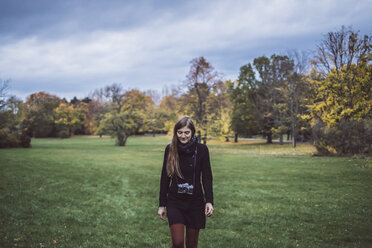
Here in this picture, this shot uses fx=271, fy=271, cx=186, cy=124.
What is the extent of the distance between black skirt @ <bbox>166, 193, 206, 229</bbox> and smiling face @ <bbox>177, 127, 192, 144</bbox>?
652mm

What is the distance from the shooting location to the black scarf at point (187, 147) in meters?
3.23

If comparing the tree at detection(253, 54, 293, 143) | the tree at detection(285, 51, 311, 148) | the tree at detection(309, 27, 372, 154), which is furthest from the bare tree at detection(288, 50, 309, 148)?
the tree at detection(309, 27, 372, 154)

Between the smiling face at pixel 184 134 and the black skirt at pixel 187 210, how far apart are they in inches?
25.7

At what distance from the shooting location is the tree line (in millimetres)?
18875

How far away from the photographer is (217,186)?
10781mm

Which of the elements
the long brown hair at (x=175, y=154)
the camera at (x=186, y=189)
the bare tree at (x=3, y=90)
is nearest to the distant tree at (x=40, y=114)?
the bare tree at (x=3, y=90)

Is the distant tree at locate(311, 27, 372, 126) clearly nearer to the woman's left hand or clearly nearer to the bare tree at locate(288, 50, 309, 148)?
the bare tree at locate(288, 50, 309, 148)

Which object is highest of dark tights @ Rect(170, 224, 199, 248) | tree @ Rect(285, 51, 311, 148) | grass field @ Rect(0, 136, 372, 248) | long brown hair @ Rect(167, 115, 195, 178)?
tree @ Rect(285, 51, 311, 148)

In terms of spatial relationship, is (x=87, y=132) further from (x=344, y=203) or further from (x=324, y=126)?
(x=344, y=203)

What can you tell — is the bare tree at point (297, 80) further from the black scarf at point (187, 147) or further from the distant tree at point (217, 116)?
the black scarf at point (187, 147)

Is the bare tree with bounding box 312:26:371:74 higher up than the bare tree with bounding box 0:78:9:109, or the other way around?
the bare tree with bounding box 312:26:371:74

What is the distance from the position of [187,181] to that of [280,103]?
36.9 meters

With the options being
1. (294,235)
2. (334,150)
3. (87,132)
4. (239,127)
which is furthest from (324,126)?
(87,132)

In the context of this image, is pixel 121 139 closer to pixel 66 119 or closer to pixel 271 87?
pixel 271 87
